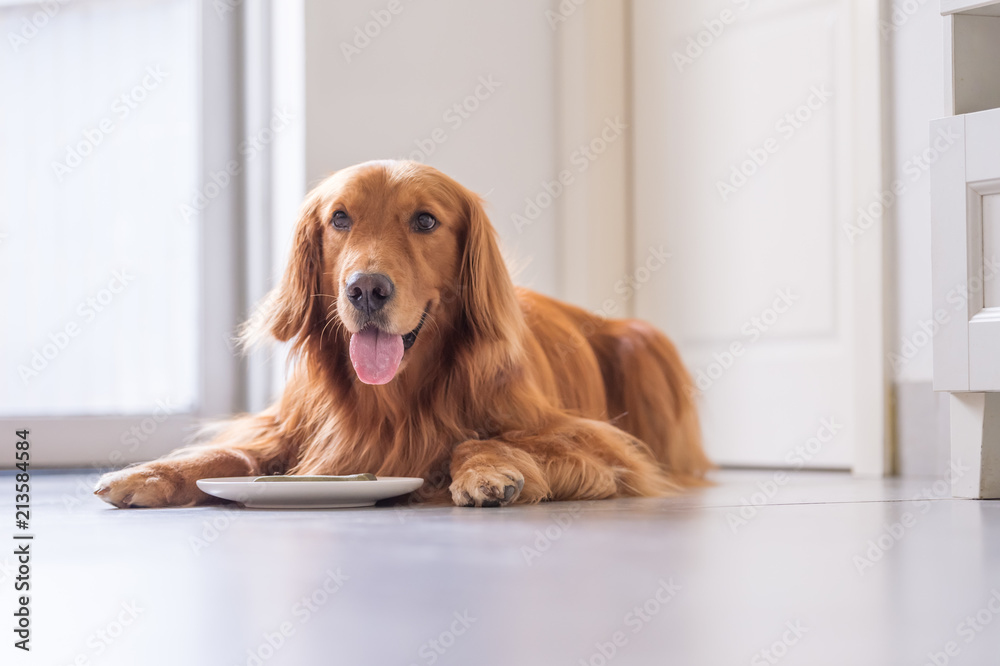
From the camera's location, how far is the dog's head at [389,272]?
1.80 m

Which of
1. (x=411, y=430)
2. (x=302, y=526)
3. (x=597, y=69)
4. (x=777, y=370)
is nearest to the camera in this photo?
(x=302, y=526)

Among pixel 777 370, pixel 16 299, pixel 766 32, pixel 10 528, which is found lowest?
pixel 10 528

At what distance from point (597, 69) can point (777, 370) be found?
126 centimetres

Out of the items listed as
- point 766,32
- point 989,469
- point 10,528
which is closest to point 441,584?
point 10,528

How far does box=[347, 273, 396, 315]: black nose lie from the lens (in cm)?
176

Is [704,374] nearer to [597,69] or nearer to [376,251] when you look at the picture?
[597,69]

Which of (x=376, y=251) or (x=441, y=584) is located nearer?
(x=441, y=584)

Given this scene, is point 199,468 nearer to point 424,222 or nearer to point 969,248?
point 424,222

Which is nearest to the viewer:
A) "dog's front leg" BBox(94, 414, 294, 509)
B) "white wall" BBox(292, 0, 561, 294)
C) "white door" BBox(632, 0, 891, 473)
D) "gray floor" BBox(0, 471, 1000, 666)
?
"gray floor" BBox(0, 471, 1000, 666)

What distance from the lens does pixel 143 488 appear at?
1802 mm

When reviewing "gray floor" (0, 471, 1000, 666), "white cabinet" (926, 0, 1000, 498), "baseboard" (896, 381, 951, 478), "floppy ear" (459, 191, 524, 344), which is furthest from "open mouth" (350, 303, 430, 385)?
"baseboard" (896, 381, 951, 478)

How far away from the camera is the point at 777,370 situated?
3.08 meters

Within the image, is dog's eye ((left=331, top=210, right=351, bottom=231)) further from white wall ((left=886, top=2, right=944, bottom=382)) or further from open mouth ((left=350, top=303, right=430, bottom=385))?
white wall ((left=886, top=2, right=944, bottom=382))

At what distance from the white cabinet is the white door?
0.76m
